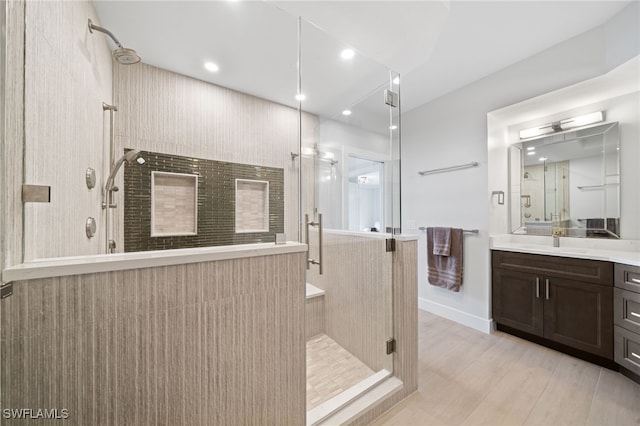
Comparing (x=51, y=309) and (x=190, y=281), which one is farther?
(x=190, y=281)

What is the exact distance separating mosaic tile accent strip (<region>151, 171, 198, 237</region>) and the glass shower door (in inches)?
32.4

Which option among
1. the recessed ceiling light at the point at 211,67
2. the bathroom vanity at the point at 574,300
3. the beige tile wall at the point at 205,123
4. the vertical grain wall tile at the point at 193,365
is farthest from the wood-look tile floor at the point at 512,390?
the recessed ceiling light at the point at 211,67

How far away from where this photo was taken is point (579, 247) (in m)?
2.31

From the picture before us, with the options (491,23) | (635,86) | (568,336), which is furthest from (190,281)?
(635,86)

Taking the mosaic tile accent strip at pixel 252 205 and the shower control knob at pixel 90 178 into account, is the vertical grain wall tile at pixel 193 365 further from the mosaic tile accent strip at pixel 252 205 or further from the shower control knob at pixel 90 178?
the shower control knob at pixel 90 178

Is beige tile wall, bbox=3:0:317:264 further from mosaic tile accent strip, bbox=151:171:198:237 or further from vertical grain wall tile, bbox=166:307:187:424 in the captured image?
vertical grain wall tile, bbox=166:307:187:424

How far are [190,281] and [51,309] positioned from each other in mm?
351

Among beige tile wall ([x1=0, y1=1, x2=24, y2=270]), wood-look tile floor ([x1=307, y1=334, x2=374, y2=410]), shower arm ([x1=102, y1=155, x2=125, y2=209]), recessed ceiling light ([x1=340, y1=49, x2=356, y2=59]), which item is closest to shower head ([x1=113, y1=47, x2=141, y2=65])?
shower arm ([x1=102, y1=155, x2=125, y2=209])

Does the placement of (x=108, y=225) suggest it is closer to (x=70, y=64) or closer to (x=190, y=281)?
(x=70, y=64)

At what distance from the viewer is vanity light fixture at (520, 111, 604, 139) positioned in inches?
86.3

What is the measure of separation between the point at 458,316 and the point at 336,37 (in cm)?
313

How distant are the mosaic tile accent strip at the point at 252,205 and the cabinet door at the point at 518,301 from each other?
250cm

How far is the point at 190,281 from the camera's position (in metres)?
0.87

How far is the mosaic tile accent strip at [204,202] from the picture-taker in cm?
148
